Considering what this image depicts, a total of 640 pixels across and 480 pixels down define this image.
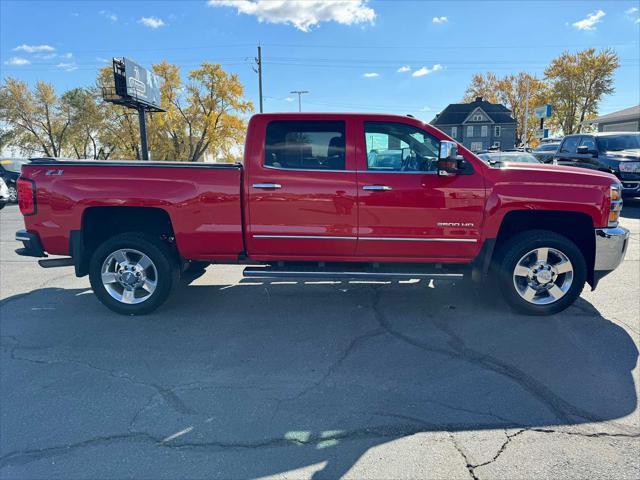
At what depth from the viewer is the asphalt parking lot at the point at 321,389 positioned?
245cm

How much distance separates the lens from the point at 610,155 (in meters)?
12.1

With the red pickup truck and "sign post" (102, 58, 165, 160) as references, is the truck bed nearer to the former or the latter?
the red pickup truck


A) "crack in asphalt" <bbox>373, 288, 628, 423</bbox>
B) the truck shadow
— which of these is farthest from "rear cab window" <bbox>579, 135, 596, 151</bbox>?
"crack in asphalt" <bbox>373, 288, 628, 423</bbox>

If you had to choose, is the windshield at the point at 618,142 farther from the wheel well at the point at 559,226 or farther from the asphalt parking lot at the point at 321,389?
the wheel well at the point at 559,226

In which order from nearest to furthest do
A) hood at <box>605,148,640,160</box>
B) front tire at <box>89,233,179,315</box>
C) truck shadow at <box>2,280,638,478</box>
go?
1. truck shadow at <box>2,280,638,478</box>
2. front tire at <box>89,233,179,315</box>
3. hood at <box>605,148,640,160</box>

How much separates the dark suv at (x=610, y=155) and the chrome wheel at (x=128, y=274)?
39.9 feet

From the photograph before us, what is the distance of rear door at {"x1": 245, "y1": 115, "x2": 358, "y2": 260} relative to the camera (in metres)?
4.28

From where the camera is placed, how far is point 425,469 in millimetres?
2381

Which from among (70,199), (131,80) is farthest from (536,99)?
(70,199)

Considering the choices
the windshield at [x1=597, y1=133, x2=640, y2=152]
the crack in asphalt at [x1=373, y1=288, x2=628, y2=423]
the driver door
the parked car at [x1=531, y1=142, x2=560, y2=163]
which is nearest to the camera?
the crack in asphalt at [x1=373, y1=288, x2=628, y2=423]

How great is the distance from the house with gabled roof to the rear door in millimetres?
61753

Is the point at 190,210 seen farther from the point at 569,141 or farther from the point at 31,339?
the point at 569,141

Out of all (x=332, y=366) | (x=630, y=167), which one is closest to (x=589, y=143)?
(x=630, y=167)

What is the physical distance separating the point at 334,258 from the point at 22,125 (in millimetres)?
48261
